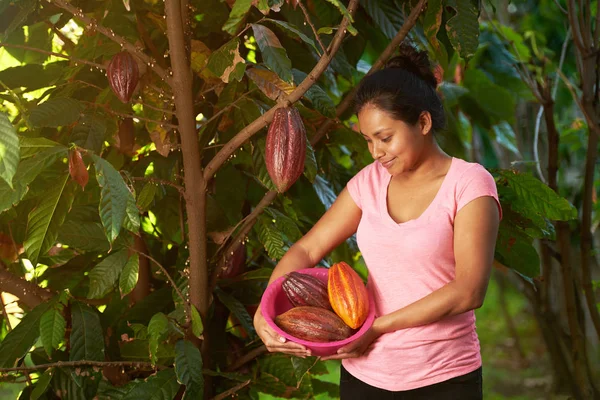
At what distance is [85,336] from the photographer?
1.51 meters

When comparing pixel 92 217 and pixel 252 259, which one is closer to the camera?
pixel 92 217

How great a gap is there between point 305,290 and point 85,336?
1.57 feet

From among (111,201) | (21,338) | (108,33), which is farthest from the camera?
(21,338)

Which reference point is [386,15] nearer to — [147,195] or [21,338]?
[147,195]

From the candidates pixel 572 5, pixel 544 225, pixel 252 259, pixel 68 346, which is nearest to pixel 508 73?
pixel 572 5

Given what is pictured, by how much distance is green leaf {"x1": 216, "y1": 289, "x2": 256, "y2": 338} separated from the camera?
1.63m

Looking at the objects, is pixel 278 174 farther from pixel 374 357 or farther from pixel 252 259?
pixel 252 259

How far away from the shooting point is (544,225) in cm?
158

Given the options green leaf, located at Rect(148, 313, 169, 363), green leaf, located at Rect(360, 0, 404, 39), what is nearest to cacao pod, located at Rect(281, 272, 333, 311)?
green leaf, located at Rect(148, 313, 169, 363)

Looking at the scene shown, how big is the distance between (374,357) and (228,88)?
2.06 feet

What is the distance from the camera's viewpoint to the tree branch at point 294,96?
121 centimetres

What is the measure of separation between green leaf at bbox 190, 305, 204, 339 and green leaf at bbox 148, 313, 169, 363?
50 mm

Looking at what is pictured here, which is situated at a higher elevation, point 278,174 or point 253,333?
point 278,174

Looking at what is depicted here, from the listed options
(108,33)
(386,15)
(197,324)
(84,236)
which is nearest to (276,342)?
(197,324)
